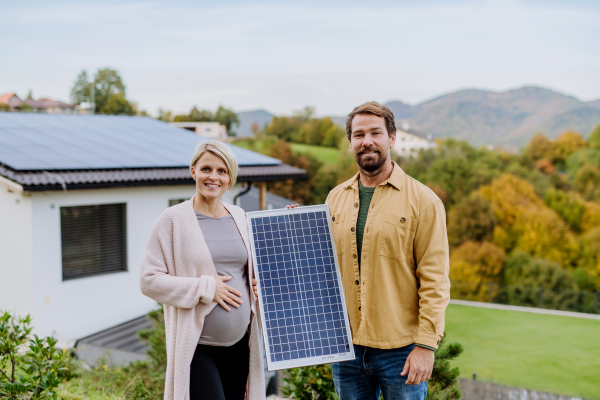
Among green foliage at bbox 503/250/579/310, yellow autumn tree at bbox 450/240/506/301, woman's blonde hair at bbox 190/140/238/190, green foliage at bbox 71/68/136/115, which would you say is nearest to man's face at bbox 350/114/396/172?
woman's blonde hair at bbox 190/140/238/190

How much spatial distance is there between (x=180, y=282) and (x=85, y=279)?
281 inches

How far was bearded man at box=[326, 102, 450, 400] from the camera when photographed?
7.79ft

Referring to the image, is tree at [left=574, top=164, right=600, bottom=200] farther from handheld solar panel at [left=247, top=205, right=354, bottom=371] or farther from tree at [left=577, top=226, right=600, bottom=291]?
handheld solar panel at [left=247, top=205, right=354, bottom=371]

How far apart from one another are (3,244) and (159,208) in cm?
286

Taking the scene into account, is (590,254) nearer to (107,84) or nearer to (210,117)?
(210,117)

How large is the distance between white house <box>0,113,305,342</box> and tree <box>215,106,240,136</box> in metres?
54.2

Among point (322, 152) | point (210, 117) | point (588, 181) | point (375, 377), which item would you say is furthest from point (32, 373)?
point (322, 152)

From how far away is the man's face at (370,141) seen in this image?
250cm

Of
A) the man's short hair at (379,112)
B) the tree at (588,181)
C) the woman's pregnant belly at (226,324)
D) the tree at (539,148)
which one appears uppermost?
the tree at (539,148)

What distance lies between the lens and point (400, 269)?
2.46m

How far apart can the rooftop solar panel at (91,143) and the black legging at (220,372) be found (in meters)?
6.74

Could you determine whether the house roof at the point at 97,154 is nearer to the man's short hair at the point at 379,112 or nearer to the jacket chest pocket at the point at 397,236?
the man's short hair at the point at 379,112

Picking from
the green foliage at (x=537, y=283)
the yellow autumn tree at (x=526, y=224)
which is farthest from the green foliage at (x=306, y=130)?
the green foliage at (x=537, y=283)

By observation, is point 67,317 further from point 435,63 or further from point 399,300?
point 435,63
